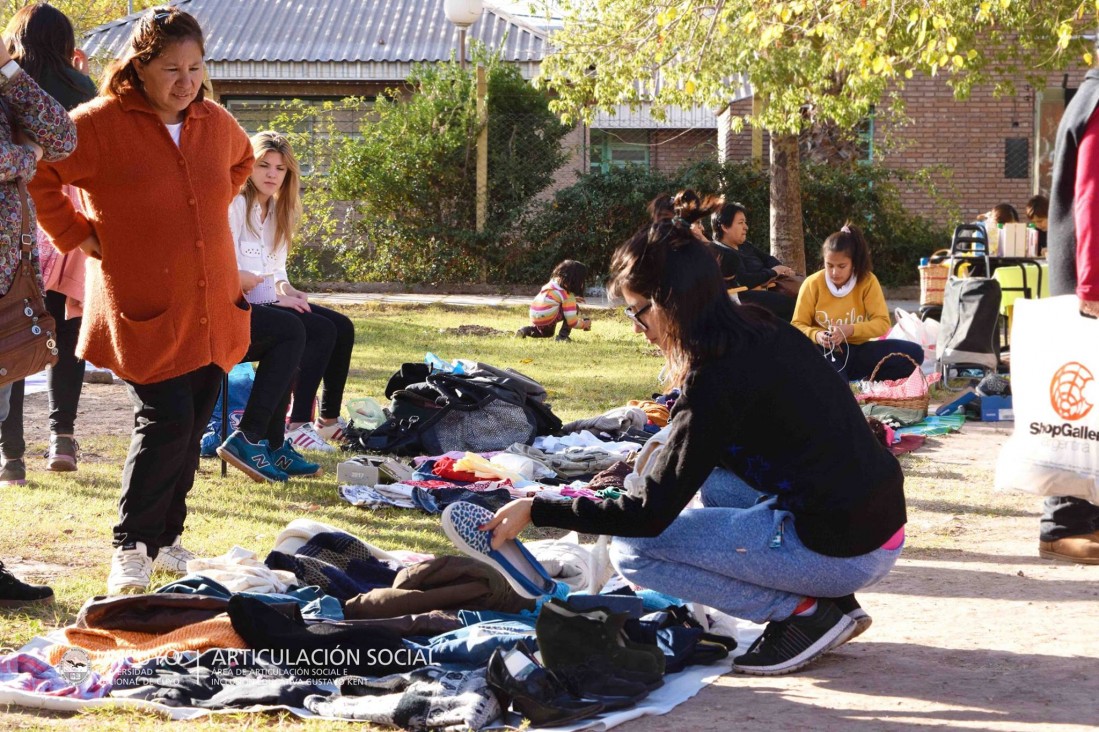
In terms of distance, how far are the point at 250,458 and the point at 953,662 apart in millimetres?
3757

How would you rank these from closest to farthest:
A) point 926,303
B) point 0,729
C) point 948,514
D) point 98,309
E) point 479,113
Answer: point 0,729
point 98,309
point 948,514
point 926,303
point 479,113

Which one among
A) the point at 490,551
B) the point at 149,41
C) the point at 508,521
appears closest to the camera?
the point at 508,521

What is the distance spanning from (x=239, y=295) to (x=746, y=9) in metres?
9.24

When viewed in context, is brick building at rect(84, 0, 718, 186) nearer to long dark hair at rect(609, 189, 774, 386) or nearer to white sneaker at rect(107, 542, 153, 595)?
white sneaker at rect(107, 542, 153, 595)

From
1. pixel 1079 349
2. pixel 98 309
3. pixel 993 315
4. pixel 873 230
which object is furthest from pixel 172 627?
pixel 873 230

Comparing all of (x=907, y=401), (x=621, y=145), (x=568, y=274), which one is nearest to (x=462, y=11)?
(x=568, y=274)

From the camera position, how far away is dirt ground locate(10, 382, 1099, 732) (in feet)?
11.4

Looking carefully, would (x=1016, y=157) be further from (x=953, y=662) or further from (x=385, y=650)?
(x=385, y=650)

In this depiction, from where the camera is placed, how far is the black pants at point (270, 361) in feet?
21.6

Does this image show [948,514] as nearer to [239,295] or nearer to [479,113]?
[239,295]

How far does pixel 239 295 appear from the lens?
5000 millimetres

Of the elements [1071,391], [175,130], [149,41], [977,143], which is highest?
[977,143]

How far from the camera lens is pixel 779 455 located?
376cm

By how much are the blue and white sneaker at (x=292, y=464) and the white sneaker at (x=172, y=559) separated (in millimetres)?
1793
